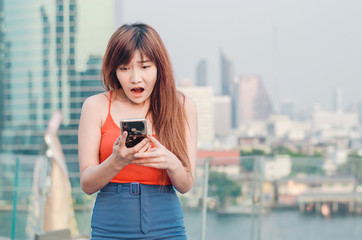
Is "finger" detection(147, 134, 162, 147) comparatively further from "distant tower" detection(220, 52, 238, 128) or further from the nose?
"distant tower" detection(220, 52, 238, 128)

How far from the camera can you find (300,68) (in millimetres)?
74562

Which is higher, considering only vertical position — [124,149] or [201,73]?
[201,73]

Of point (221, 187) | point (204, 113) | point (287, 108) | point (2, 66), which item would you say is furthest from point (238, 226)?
point (287, 108)

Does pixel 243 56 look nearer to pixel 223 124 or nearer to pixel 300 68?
pixel 300 68

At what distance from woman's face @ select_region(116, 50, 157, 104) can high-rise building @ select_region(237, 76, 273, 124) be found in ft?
228

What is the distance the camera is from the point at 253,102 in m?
73.1

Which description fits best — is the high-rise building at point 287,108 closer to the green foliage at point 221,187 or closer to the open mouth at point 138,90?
the green foliage at point 221,187

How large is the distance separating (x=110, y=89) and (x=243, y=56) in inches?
Answer: 3069

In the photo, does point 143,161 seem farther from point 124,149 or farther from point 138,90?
point 138,90

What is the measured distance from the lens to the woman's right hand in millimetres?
786

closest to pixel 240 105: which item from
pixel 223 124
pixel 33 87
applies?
pixel 223 124

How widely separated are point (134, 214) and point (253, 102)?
240 feet

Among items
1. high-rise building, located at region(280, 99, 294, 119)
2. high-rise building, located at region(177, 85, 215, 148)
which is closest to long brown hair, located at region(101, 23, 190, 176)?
high-rise building, located at region(177, 85, 215, 148)

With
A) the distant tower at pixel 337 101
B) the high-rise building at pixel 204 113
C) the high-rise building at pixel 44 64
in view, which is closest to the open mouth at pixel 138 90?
the high-rise building at pixel 44 64
